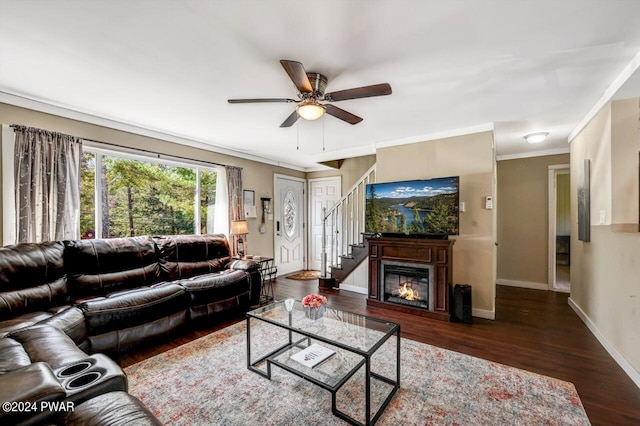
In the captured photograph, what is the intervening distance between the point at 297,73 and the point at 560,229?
825cm

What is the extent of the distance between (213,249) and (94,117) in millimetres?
2152

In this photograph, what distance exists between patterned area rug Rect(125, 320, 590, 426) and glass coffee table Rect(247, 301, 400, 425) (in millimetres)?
45

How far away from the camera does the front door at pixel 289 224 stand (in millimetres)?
6039

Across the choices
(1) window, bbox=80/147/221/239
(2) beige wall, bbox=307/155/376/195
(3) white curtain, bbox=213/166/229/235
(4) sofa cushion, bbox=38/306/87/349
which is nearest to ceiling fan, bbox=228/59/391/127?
(4) sofa cushion, bbox=38/306/87/349

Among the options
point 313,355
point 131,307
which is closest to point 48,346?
point 131,307

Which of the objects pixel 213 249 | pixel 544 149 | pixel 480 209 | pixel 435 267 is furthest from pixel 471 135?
pixel 213 249

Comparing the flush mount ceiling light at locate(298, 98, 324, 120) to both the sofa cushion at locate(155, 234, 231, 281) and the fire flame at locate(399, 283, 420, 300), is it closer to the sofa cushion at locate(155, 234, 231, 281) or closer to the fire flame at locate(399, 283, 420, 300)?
the sofa cushion at locate(155, 234, 231, 281)

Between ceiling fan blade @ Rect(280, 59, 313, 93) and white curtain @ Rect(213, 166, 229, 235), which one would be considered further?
white curtain @ Rect(213, 166, 229, 235)

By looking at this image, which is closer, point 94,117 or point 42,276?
point 42,276

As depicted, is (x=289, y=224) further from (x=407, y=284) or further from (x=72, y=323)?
(x=72, y=323)

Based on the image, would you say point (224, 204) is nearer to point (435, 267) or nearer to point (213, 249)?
point (213, 249)

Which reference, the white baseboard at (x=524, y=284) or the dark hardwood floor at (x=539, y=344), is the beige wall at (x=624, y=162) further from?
the white baseboard at (x=524, y=284)

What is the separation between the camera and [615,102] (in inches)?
102

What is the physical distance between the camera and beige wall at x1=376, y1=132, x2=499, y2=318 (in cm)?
356
